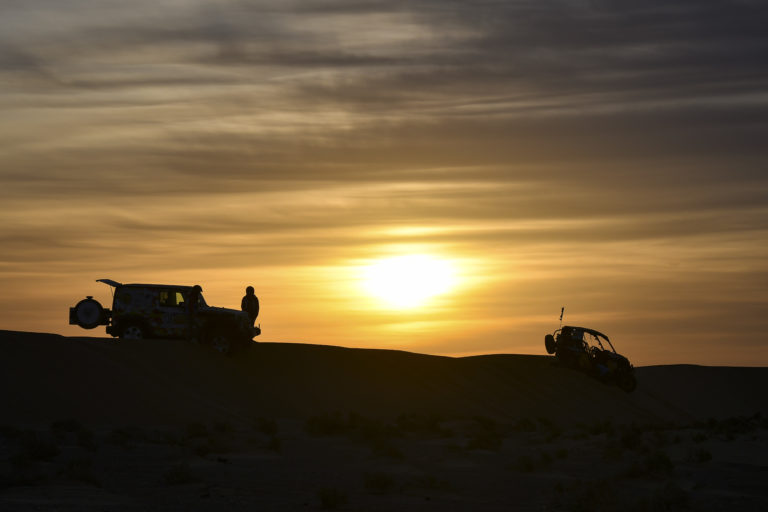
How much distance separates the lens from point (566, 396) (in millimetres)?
55688

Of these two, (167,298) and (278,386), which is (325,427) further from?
(278,386)

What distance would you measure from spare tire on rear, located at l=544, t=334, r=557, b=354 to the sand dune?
3.56 meters

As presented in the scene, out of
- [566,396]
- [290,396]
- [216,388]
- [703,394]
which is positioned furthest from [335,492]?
[703,394]

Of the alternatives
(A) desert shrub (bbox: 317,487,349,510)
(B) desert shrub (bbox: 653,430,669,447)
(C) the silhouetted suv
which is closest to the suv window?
(C) the silhouetted suv

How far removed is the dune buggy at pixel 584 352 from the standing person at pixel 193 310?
54.8 feet

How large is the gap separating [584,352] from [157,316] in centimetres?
1909

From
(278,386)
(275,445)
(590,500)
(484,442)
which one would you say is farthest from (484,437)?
(590,500)

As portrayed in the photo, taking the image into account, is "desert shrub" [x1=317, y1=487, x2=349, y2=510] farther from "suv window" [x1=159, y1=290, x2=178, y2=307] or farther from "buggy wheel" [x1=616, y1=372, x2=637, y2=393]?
"buggy wheel" [x1=616, y1=372, x2=637, y2=393]

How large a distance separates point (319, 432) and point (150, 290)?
864 cm

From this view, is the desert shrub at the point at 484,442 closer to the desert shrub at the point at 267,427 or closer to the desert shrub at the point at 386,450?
the desert shrub at the point at 386,450

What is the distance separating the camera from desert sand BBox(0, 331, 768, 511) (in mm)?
20734

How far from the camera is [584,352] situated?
1871 inches

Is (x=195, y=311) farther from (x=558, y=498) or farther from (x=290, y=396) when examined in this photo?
(x=558, y=498)

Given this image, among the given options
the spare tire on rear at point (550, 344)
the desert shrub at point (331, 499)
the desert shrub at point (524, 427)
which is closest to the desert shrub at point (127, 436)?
the desert shrub at point (331, 499)
